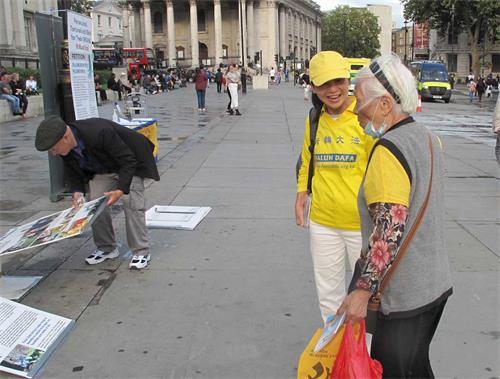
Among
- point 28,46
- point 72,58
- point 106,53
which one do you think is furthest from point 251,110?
point 106,53

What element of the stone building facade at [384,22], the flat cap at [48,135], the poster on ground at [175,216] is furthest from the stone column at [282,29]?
the flat cap at [48,135]

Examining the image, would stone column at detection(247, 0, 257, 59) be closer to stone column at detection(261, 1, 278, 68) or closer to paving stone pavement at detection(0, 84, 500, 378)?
stone column at detection(261, 1, 278, 68)

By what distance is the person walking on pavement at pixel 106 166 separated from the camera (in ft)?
14.1

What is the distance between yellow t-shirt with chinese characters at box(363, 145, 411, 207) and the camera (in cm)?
201

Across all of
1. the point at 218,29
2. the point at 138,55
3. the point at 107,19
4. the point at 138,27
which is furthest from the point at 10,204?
the point at 107,19

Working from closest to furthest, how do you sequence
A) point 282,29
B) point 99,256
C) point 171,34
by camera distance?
point 99,256, point 171,34, point 282,29

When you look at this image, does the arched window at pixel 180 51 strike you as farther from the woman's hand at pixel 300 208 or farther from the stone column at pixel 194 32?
the woman's hand at pixel 300 208

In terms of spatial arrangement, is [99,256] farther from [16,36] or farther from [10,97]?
[16,36]

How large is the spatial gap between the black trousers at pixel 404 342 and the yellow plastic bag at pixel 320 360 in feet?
0.59

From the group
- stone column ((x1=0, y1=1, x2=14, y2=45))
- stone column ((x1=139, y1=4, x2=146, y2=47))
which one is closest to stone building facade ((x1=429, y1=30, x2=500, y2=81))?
stone column ((x1=139, y1=4, x2=146, y2=47))

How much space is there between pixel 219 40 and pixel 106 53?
3188 cm

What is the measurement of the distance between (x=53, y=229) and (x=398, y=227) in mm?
3026

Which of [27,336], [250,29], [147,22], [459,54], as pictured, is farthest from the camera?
[147,22]

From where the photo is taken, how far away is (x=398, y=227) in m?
2.01
